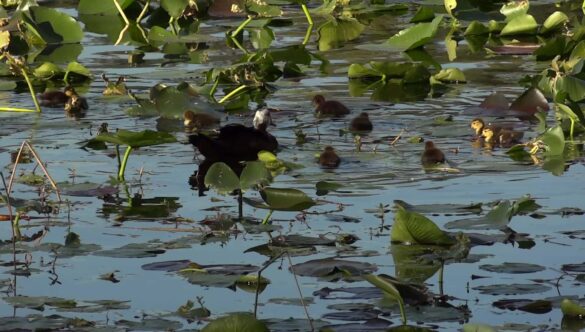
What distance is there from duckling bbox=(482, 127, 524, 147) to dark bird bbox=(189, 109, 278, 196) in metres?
0.97

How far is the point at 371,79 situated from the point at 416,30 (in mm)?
769

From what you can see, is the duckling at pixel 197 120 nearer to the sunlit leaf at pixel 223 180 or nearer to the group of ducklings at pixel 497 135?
the group of ducklings at pixel 497 135

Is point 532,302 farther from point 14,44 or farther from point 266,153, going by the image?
Answer: point 14,44

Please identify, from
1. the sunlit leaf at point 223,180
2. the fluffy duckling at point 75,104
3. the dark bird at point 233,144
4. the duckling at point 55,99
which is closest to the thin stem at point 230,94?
the fluffy duckling at point 75,104

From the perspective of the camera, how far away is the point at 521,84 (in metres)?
8.09

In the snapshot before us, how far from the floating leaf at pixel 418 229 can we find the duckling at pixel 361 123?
221 centimetres

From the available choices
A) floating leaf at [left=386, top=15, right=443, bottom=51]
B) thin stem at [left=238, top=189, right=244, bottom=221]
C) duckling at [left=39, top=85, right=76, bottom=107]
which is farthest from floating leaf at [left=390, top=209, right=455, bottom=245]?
floating leaf at [left=386, top=15, right=443, bottom=51]

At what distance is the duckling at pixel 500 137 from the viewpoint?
6.65 metres

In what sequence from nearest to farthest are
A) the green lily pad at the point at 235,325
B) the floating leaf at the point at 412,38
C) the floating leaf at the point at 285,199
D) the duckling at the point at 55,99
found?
the green lily pad at the point at 235,325 → the floating leaf at the point at 285,199 → the duckling at the point at 55,99 → the floating leaf at the point at 412,38

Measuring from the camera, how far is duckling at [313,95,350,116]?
7.41 meters

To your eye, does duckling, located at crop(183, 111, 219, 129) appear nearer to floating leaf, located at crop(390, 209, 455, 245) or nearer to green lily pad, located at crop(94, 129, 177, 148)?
green lily pad, located at crop(94, 129, 177, 148)

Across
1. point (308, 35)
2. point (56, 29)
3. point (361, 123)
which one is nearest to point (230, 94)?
point (361, 123)

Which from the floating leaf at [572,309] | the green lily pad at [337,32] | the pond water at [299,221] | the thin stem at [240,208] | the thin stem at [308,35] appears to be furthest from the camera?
the green lily pad at [337,32]

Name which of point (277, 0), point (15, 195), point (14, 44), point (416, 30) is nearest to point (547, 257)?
point (15, 195)
